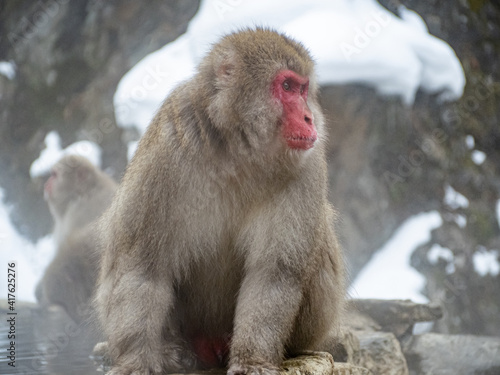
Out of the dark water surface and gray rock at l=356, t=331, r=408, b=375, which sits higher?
the dark water surface

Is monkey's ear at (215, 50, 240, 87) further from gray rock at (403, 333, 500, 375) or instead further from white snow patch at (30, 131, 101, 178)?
white snow patch at (30, 131, 101, 178)

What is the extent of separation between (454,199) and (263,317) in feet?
20.6

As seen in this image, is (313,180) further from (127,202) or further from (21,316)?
(21,316)

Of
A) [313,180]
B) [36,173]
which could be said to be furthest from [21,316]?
[313,180]

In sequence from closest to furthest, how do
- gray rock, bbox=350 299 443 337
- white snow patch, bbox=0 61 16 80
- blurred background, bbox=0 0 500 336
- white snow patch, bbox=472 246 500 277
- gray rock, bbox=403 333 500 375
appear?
gray rock, bbox=403 333 500 375 < gray rock, bbox=350 299 443 337 < white snow patch, bbox=0 61 16 80 < blurred background, bbox=0 0 500 336 < white snow patch, bbox=472 246 500 277

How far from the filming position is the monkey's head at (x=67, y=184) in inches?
296

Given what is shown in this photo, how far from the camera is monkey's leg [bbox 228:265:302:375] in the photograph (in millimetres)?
3041

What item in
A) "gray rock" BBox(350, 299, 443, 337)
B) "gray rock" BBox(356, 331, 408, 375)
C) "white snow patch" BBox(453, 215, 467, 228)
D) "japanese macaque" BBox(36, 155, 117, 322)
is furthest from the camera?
"white snow patch" BBox(453, 215, 467, 228)

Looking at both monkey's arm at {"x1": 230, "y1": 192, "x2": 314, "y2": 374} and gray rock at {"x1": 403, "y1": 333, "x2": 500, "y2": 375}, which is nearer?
monkey's arm at {"x1": 230, "y1": 192, "x2": 314, "y2": 374}

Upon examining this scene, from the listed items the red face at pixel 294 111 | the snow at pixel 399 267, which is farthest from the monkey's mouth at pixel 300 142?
the snow at pixel 399 267

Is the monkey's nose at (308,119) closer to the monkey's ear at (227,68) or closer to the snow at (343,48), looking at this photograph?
the monkey's ear at (227,68)

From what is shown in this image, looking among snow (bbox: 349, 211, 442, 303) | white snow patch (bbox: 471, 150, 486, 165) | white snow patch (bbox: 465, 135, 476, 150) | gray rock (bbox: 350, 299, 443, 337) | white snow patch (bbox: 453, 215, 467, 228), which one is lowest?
snow (bbox: 349, 211, 442, 303)

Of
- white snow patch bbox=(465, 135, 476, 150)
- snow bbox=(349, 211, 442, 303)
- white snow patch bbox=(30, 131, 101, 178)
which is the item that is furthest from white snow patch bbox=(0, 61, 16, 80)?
white snow patch bbox=(465, 135, 476, 150)

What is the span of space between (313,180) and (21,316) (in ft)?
11.3
